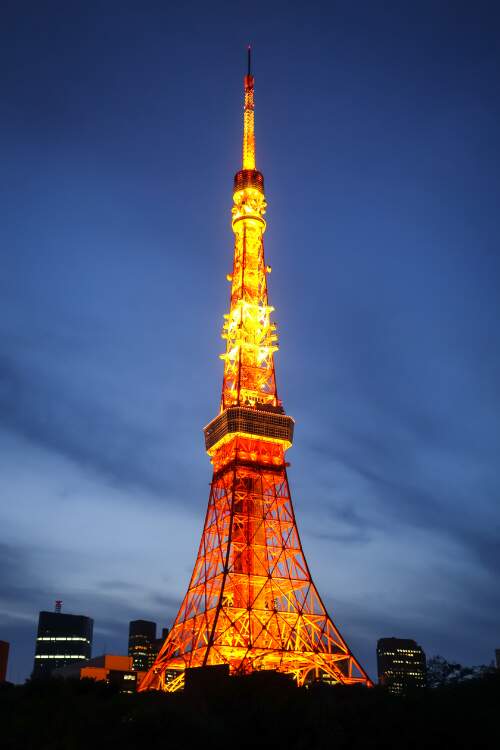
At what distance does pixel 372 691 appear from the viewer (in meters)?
35.7

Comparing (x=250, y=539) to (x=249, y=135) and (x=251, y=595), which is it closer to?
(x=251, y=595)

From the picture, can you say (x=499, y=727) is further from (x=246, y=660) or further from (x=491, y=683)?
(x=246, y=660)

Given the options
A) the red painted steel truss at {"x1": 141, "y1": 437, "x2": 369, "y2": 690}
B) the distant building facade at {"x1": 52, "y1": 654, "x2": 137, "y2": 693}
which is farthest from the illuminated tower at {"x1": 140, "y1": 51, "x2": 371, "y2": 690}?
the distant building facade at {"x1": 52, "y1": 654, "x2": 137, "y2": 693}

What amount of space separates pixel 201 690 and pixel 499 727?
1611 centimetres

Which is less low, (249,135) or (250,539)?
(249,135)

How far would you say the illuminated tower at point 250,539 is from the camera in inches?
2213

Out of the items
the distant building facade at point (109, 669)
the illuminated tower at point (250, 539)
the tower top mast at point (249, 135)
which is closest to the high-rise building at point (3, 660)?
the distant building facade at point (109, 669)

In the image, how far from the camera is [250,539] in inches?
2432

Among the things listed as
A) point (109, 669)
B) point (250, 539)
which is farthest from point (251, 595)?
point (109, 669)

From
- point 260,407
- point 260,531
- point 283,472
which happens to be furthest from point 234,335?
point 260,531

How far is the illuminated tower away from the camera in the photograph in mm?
56219

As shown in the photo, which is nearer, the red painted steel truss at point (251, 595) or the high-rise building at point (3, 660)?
the red painted steel truss at point (251, 595)

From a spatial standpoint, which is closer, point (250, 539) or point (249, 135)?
point (250, 539)

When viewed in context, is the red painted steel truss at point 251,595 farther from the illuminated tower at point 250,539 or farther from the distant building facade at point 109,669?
the distant building facade at point 109,669
